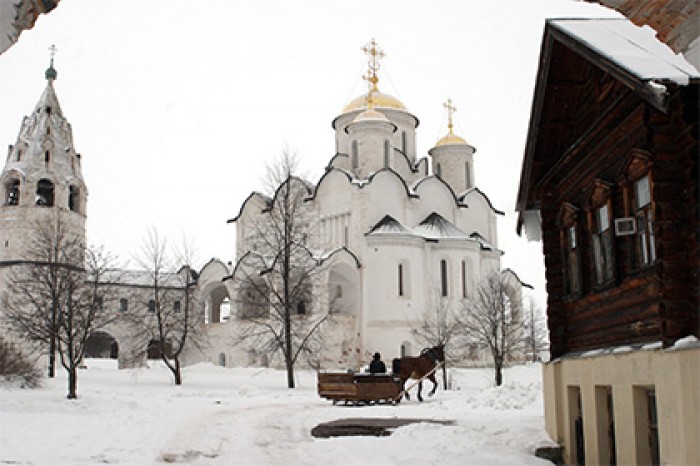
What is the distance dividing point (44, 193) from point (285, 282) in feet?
72.5

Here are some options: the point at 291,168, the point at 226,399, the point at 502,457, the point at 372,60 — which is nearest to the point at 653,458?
the point at 502,457

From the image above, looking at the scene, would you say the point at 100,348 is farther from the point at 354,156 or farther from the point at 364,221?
the point at 364,221

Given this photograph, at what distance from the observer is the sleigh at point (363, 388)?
60.8 ft

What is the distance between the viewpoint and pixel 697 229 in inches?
260

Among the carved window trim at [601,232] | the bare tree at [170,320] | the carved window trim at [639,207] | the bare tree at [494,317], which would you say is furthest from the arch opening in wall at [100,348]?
the carved window trim at [639,207]

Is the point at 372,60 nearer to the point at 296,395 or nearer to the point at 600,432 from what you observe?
the point at 296,395

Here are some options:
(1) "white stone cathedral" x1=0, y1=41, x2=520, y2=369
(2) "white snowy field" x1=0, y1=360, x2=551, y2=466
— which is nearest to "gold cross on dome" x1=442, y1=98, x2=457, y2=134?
(1) "white stone cathedral" x1=0, y1=41, x2=520, y2=369

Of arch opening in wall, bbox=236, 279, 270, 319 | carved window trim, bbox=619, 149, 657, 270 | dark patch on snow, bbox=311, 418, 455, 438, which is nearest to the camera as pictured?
carved window trim, bbox=619, 149, 657, 270

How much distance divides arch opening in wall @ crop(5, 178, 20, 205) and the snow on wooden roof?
135ft

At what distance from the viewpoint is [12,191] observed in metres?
44.5

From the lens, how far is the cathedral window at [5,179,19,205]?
44.2m

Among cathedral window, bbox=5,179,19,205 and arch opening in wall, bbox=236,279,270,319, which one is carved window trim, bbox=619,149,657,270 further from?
cathedral window, bbox=5,179,19,205

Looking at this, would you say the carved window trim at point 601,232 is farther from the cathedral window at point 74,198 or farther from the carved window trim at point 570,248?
the cathedral window at point 74,198

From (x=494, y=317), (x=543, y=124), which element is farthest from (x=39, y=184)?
(x=543, y=124)
